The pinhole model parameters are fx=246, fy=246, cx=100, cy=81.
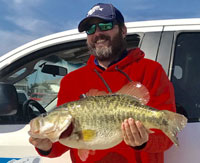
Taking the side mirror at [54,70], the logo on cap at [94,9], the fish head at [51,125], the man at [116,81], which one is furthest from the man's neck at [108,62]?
the side mirror at [54,70]

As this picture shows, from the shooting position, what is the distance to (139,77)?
1.77m

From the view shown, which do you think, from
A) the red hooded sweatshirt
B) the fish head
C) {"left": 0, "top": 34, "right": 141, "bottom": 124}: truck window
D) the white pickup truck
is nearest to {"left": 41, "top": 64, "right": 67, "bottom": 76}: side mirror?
{"left": 0, "top": 34, "right": 141, "bottom": 124}: truck window

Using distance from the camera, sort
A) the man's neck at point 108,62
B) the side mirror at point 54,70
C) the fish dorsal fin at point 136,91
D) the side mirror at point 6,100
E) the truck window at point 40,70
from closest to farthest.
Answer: the fish dorsal fin at point 136,91 < the side mirror at point 6,100 < the man's neck at point 108,62 < the truck window at point 40,70 < the side mirror at point 54,70

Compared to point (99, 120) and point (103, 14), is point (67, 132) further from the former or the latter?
point (103, 14)

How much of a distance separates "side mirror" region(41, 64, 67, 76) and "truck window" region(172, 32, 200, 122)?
61.1 inches

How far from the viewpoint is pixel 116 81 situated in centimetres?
180

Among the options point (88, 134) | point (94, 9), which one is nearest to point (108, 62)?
point (94, 9)

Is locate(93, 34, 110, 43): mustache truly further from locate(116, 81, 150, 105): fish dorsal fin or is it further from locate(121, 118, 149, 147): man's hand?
locate(121, 118, 149, 147): man's hand

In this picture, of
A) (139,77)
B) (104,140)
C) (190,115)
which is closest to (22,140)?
(104,140)

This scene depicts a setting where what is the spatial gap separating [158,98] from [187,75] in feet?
1.81

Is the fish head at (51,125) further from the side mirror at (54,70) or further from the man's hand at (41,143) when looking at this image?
the side mirror at (54,70)

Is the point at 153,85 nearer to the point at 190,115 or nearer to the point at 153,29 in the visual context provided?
the point at 190,115

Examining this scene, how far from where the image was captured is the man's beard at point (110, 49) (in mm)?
1974

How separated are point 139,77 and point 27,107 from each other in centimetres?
130
